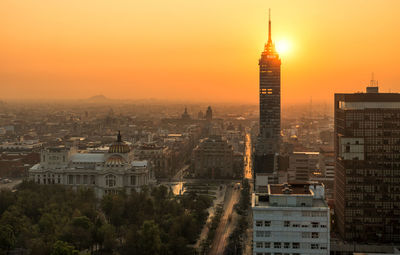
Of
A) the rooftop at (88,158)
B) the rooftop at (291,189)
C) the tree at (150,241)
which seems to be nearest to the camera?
the rooftop at (291,189)

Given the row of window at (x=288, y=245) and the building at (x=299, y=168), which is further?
the building at (x=299, y=168)

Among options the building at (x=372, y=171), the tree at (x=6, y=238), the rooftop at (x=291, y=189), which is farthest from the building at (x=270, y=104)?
the rooftop at (x=291, y=189)

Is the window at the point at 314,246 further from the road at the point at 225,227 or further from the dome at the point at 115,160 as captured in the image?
the dome at the point at 115,160

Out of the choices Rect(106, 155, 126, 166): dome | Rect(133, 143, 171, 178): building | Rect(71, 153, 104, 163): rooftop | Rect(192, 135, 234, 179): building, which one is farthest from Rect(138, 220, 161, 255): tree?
Rect(192, 135, 234, 179): building

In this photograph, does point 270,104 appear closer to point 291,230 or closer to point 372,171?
point 372,171

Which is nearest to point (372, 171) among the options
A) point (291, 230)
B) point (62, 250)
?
point (291, 230)

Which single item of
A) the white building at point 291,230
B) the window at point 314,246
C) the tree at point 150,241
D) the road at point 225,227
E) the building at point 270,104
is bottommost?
the road at point 225,227

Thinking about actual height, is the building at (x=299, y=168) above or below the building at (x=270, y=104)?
below

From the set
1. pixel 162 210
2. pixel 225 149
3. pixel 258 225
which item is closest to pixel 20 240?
pixel 162 210
